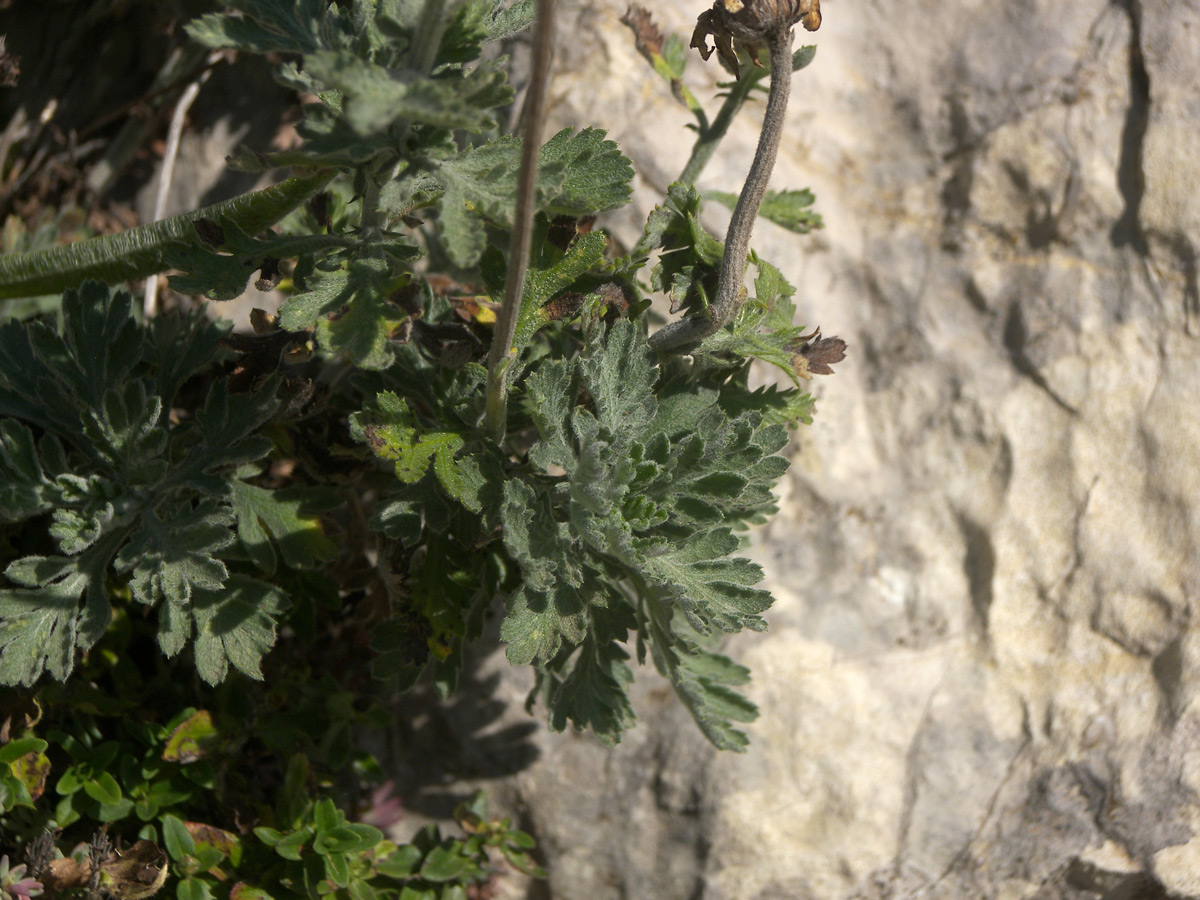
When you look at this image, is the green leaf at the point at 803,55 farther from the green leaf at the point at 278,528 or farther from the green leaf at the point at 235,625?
the green leaf at the point at 235,625

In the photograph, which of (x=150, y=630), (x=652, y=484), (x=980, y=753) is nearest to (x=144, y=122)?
(x=150, y=630)

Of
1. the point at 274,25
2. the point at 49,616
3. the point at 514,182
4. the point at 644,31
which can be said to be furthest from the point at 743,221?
the point at 49,616

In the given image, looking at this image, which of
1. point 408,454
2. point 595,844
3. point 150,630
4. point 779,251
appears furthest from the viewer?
point 779,251

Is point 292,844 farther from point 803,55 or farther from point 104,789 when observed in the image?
point 803,55

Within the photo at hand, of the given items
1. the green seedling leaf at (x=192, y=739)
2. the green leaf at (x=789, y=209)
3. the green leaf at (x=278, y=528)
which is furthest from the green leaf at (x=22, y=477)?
the green leaf at (x=789, y=209)

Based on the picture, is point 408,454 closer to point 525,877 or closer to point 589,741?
point 589,741

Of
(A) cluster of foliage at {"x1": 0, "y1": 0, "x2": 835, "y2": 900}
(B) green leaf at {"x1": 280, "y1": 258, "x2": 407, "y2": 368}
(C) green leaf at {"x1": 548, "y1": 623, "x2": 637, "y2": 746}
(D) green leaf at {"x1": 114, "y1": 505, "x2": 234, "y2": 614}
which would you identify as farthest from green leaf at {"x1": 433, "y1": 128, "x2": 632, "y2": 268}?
(C) green leaf at {"x1": 548, "y1": 623, "x2": 637, "y2": 746}
